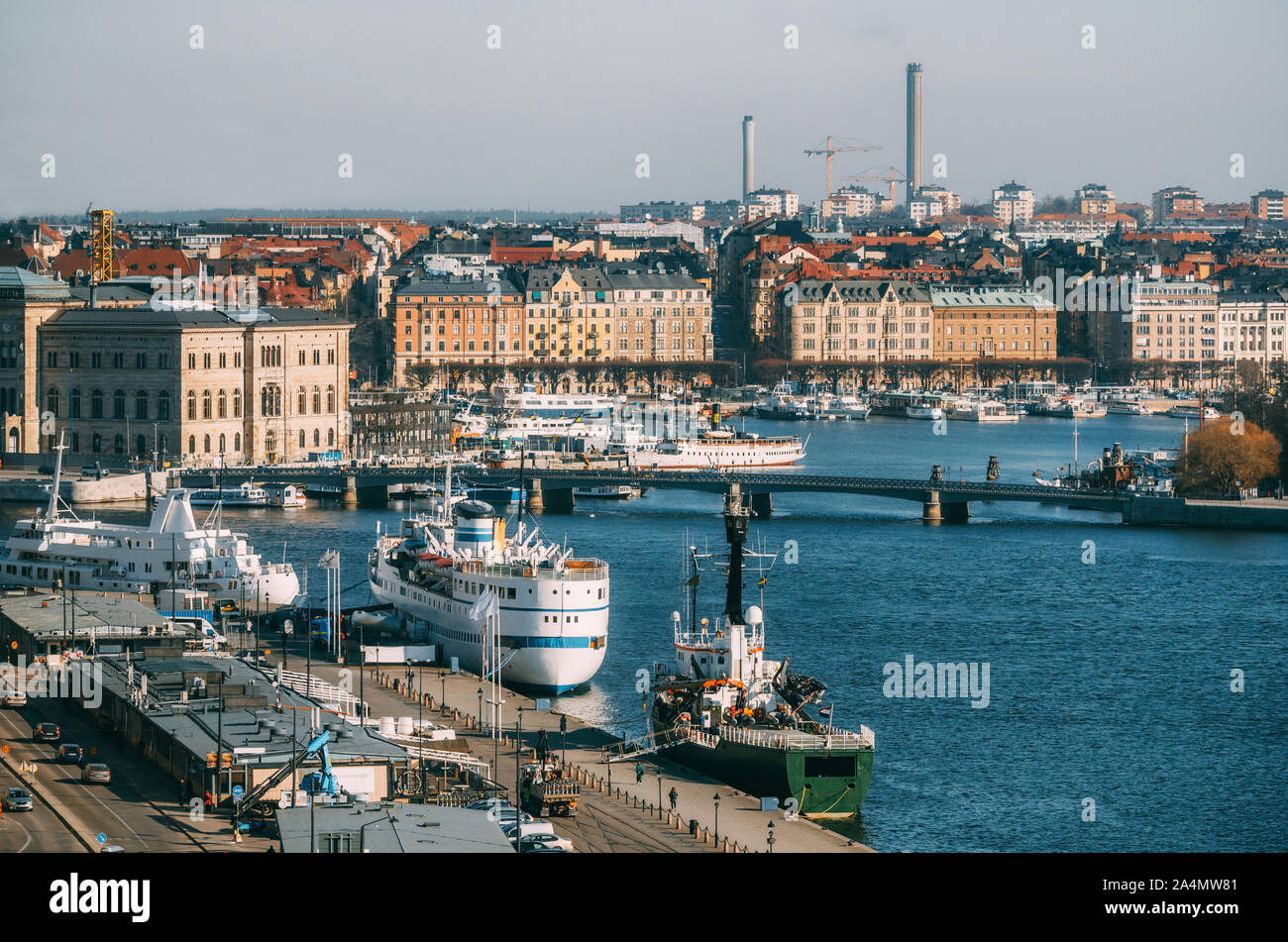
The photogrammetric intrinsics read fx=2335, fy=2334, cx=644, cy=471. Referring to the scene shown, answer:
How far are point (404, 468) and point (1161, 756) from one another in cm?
2416

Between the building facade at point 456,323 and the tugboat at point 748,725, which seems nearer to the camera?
the tugboat at point 748,725

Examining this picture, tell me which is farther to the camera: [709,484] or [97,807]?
[709,484]

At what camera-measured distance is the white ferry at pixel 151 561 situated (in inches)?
1011

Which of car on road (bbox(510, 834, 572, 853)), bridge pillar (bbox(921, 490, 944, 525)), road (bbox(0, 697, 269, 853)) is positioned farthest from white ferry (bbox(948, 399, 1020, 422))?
car on road (bbox(510, 834, 572, 853))

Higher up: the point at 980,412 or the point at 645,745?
the point at 980,412

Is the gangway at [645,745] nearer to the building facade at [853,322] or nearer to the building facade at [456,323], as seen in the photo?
the building facade at [456,323]

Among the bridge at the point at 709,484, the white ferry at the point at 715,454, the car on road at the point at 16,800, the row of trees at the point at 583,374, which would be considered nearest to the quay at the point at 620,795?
the car on road at the point at 16,800

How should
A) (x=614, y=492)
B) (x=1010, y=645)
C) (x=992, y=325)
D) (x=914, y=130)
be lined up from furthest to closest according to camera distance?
(x=914, y=130) < (x=992, y=325) < (x=614, y=492) < (x=1010, y=645)

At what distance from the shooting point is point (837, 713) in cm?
1945

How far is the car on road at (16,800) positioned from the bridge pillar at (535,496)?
24.0 m

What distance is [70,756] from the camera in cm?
1559

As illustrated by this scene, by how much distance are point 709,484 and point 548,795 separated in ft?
75.4

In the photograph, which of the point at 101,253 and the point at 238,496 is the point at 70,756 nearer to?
the point at 238,496

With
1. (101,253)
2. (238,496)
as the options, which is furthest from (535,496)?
(101,253)
